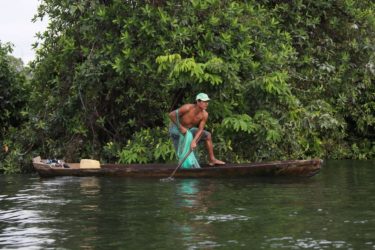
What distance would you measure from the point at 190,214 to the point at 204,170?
14.6ft

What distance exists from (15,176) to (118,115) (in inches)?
102

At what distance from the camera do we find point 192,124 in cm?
1333

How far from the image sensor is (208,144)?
43.9 ft

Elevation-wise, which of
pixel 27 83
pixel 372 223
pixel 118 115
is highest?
pixel 27 83

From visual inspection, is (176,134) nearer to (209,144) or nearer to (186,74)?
(209,144)

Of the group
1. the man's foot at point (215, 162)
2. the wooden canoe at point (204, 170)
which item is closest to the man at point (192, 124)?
the man's foot at point (215, 162)

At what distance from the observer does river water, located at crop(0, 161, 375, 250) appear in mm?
6707

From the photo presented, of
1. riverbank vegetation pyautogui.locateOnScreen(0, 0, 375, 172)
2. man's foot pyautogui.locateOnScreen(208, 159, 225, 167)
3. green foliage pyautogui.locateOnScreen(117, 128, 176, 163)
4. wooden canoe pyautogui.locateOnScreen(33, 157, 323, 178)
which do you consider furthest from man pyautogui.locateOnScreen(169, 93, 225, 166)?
green foliage pyautogui.locateOnScreen(117, 128, 176, 163)

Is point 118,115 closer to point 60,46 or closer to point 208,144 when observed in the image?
point 60,46

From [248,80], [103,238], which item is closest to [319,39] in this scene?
[248,80]

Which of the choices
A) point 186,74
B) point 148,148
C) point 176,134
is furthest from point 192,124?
point 148,148

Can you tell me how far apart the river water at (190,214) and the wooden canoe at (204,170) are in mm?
198

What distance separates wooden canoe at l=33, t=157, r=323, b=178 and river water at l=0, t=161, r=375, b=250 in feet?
0.65

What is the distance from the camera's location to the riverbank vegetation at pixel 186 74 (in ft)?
46.5
